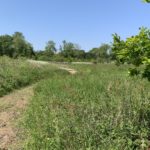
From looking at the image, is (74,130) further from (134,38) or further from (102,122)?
(134,38)

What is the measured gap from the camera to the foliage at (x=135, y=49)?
Answer: 6242 mm

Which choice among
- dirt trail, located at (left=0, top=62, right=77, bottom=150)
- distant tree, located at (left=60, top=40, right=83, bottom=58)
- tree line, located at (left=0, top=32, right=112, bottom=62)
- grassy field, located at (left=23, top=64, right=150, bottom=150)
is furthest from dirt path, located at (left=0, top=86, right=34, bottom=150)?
distant tree, located at (left=60, top=40, right=83, bottom=58)

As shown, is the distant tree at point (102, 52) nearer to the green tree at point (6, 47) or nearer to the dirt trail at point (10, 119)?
the green tree at point (6, 47)

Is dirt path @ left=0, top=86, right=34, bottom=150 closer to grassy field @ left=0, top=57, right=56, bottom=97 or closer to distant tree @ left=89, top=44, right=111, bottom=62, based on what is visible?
grassy field @ left=0, top=57, right=56, bottom=97

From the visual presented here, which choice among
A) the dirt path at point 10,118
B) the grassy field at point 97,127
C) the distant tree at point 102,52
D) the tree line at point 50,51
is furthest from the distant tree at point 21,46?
the grassy field at point 97,127

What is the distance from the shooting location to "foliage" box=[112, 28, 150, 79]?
6242mm

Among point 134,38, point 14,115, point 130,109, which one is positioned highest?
point 134,38

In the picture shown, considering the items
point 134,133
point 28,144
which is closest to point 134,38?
point 134,133

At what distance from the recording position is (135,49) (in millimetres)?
6238

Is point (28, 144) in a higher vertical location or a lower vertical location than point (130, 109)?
lower

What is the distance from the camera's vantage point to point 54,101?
1034 centimetres

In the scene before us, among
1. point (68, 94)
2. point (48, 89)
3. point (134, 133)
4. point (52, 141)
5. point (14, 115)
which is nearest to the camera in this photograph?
point (52, 141)

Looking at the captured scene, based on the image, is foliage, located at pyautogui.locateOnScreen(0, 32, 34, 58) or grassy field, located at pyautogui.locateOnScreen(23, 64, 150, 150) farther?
foliage, located at pyautogui.locateOnScreen(0, 32, 34, 58)

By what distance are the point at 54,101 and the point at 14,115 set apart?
1116mm
